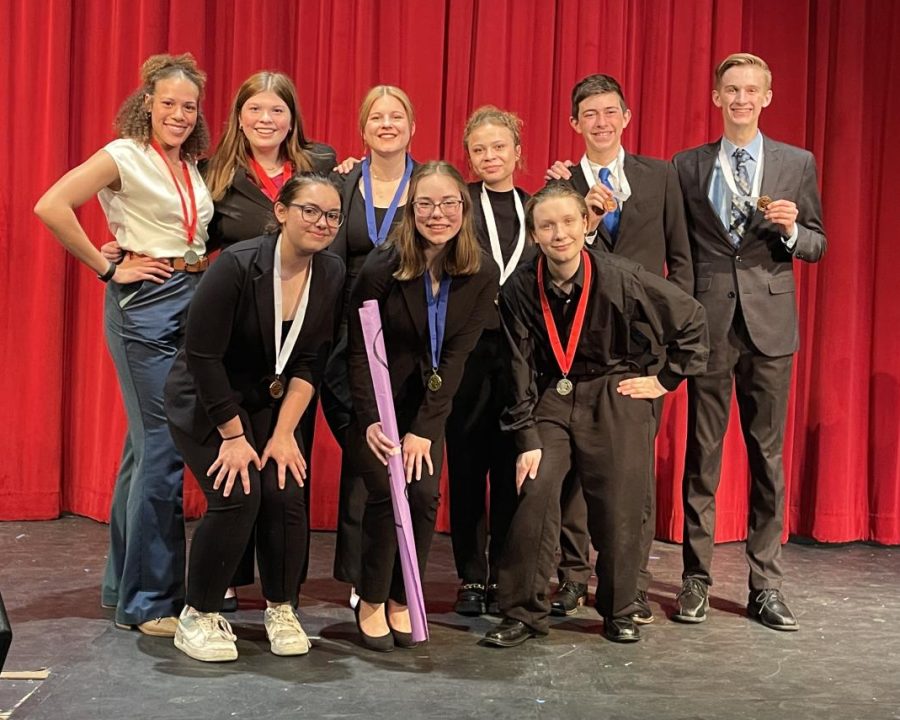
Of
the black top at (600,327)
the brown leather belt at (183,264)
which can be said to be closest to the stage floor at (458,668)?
the black top at (600,327)

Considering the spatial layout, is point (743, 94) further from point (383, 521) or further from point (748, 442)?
point (383, 521)

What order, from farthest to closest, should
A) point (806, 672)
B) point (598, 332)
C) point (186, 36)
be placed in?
point (186, 36) < point (598, 332) < point (806, 672)

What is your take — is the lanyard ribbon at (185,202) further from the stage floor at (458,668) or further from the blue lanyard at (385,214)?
the stage floor at (458,668)

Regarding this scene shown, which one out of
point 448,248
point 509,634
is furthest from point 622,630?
point 448,248

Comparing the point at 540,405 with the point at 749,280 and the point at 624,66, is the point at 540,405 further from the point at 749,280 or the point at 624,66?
the point at 624,66

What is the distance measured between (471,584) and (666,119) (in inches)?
86.8

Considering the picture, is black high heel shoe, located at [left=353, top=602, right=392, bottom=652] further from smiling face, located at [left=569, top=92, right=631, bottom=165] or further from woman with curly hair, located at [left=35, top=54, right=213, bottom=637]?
smiling face, located at [left=569, top=92, right=631, bottom=165]

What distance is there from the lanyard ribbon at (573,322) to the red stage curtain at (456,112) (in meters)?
1.50

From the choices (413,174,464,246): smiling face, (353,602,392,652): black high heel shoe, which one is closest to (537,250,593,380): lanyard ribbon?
(413,174,464,246): smiling face

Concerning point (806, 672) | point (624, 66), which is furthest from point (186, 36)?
point (806, 672)

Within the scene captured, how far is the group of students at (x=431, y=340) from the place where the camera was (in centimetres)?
312

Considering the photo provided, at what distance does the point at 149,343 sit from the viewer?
326 centimetres

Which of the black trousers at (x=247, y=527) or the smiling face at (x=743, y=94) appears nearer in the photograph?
the black trousers at (x=247, y=527)

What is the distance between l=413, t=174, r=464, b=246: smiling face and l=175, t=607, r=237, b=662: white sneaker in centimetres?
121
